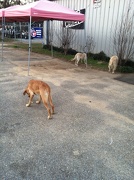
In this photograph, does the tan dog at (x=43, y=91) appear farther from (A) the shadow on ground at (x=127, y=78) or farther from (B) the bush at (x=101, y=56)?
(B) the bush at (x=101, y=56)

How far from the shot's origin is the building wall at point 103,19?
9.48 meters

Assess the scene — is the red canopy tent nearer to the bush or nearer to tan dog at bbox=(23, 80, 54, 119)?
the bush

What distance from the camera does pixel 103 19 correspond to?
10492mm

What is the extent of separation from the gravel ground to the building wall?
15.2ft

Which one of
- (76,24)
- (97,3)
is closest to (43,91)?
(97,3)

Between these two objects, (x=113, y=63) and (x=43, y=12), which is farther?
(x=113, y=63)

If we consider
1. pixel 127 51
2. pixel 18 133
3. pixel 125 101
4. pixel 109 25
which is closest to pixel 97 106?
pixel 125 101

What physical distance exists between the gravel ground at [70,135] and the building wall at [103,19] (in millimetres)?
4627

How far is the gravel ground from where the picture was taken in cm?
257

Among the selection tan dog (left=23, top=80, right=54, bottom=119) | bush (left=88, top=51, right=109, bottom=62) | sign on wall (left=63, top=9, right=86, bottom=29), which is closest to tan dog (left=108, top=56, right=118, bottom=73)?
bush (left=88, top=51, right=109, bottom=62)

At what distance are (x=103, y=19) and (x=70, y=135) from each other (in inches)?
338

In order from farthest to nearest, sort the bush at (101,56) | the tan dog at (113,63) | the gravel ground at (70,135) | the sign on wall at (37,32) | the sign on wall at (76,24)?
the sign on wall at (37,32) < the sign on wall at (76,24) < the bush at (101,56) < the tan dog at (113,63) < the gravel ground at (70,135)

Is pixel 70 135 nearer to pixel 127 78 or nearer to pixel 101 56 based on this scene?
pixel 127 78

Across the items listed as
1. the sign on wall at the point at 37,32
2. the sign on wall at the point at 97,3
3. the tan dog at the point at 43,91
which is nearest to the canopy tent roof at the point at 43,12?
the sign on wall at the point at 97,3
